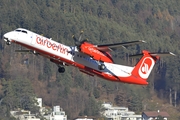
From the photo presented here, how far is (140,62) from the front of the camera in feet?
195

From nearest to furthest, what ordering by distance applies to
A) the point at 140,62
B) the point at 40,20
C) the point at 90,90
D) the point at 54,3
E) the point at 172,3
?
the point at 140,62
the point at 90,90
the point at 40,20
the point at 54,3
the point at 172,3

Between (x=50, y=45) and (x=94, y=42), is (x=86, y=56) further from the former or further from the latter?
(x=94, y=42)

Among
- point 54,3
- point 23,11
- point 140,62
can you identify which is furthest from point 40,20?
point 140,62

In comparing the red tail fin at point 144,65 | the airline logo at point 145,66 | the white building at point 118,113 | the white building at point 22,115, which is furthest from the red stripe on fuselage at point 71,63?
the white building at point 118,113

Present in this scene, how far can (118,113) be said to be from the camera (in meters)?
111

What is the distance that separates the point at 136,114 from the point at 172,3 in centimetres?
8048

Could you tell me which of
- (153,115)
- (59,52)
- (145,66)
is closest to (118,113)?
(153,115)

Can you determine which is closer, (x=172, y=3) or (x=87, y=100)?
(x=87, y=100)

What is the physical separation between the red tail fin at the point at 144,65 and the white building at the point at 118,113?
165 feet

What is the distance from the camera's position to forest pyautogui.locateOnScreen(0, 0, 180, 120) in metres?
111

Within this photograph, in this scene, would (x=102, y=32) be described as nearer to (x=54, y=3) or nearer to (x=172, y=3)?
(x=54, y=3)

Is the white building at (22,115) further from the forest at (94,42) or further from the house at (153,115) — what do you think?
the house at (153,115)

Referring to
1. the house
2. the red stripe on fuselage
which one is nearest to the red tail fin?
the red stripe on fuselage

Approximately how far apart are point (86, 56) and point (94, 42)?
91995mm
